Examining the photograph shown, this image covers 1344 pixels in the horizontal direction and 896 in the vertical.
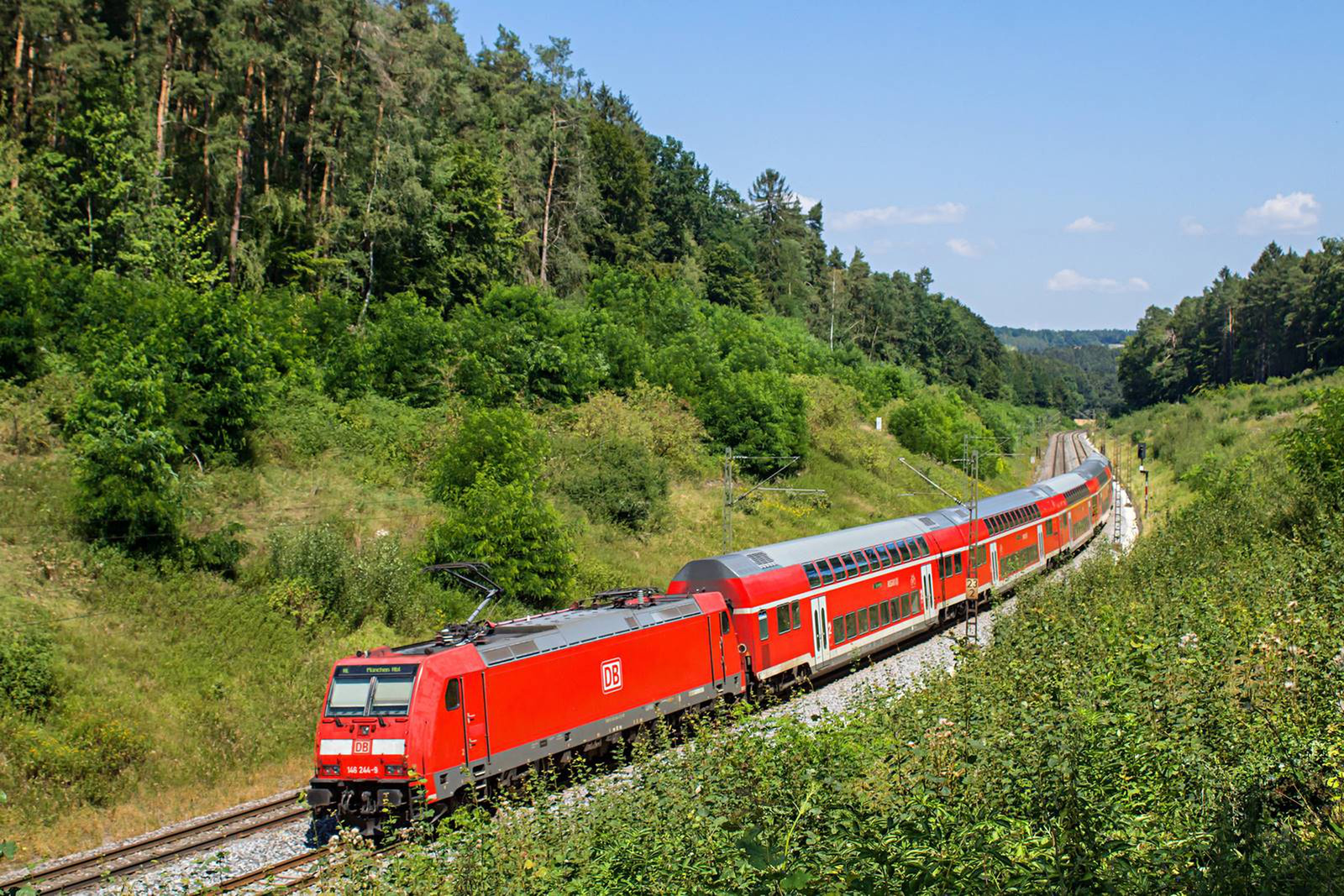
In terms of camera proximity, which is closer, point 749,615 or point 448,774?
point 448,774

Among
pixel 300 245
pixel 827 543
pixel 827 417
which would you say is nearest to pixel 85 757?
pixel 827 543

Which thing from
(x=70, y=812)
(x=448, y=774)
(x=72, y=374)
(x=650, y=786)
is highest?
(x=72, y=374)

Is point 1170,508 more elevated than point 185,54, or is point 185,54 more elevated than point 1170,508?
point 185,54

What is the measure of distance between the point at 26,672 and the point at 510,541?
14332 millimetres

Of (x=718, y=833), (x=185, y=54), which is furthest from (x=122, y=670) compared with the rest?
(x=185, y=54)

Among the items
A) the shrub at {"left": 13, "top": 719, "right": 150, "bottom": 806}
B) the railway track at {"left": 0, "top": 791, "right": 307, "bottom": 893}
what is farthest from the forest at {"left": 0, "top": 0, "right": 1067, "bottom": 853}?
the railway track at {"left": 0, "top": 791, "right": 307, "bottom": 893}

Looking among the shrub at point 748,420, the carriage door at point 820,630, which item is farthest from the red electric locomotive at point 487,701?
the shrub at point 748,420

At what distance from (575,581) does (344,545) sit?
8.30 meters

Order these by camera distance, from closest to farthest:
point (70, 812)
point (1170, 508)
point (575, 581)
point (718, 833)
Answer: point (718, 833) → point (70, 812) → point (575, 581) → point (1170, 508)

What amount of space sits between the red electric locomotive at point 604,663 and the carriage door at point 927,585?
8 centimetres

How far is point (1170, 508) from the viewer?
70.1m

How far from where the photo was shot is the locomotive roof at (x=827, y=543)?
25.9 m

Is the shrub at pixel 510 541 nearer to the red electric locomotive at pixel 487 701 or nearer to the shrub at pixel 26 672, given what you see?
the red electric locomotive at pixel 487 701

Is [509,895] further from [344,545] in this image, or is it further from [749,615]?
[344,545]
